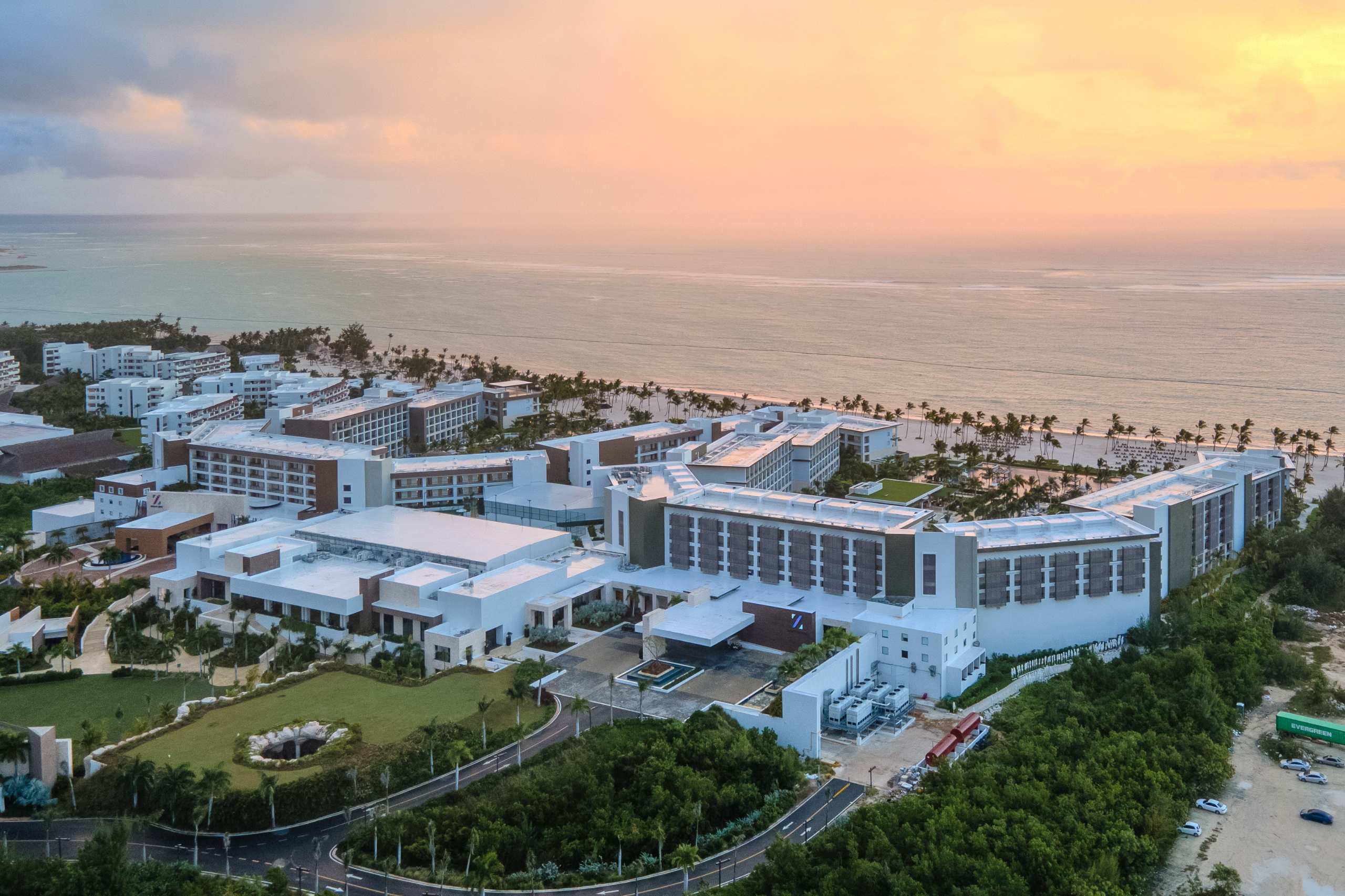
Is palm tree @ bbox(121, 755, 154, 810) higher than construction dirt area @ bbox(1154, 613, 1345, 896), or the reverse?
palm tree @ bbox(121, 755, 154, 810)

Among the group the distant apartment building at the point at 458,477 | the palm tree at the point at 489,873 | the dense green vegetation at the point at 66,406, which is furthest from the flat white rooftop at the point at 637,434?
the palm tree at the point at 489,873

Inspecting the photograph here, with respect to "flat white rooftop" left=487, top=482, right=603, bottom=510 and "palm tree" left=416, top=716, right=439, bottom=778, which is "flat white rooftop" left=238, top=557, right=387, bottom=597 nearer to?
"palm tree" left=416, top=716, right=439, bottom=778

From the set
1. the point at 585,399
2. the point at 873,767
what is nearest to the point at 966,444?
the point at 585,399

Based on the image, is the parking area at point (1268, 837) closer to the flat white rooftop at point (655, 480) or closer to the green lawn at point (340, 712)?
the green lawn at point (340, 712)

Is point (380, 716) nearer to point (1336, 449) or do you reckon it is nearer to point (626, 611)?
point (626, 611)

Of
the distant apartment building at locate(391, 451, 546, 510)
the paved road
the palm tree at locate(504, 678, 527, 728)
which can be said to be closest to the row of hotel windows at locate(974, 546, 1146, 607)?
the paved road
